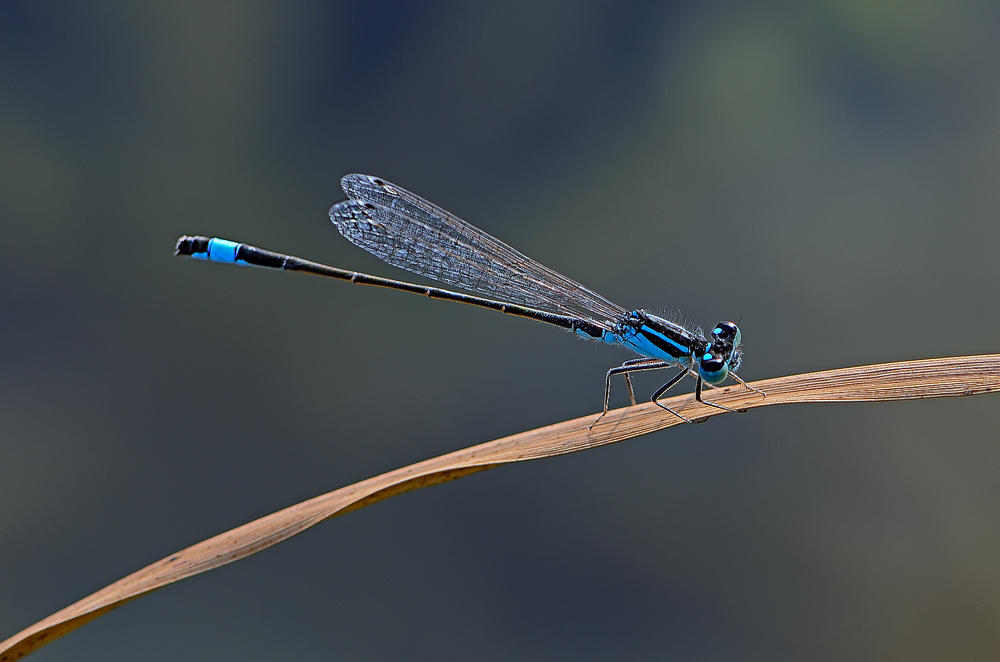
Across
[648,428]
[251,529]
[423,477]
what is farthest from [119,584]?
[648,428]

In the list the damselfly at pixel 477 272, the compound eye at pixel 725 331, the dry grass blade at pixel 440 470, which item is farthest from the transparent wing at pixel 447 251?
the dry grass blade at pixel 440 470

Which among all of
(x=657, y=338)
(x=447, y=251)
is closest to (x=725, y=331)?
(x=657, y=338)

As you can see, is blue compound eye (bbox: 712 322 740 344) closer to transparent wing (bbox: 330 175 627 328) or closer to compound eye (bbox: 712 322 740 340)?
compound eye (bbox: 712 322 740 340)

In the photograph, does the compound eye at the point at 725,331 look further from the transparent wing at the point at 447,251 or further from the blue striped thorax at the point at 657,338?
the transparent wing at the point at 447,251

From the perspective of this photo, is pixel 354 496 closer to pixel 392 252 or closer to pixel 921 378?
pixel 921 378

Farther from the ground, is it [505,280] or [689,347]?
[505,280]

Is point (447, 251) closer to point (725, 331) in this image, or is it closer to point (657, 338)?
point (657, 338)

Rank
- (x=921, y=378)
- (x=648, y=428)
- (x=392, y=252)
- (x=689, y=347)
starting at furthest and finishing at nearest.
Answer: (x=392, y=252) → (x=689, y=347) → (x=648, y=428) → (x=921, y=378)
